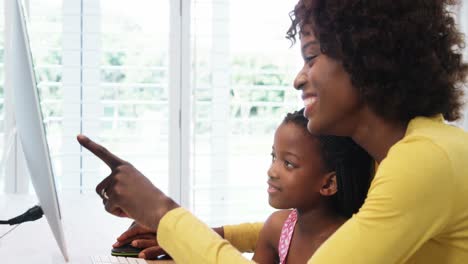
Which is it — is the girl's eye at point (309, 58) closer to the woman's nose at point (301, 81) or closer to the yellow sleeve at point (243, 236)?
the woman's nose at point (301, 81)

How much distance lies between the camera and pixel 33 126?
1.09 metres

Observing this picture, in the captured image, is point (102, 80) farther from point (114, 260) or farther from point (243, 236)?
point (114, 260)

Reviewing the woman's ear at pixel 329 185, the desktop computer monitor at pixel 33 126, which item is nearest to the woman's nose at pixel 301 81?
the woman's ear at pixel 329 185

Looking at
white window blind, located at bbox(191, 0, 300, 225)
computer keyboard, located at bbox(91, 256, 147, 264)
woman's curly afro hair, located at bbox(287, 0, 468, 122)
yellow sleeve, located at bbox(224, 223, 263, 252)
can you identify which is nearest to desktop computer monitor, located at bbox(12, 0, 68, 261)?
computer keyboard, located at bbox(91, 256, 147, 264)

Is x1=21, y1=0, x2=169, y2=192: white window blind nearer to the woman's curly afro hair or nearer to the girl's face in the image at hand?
the girl's face

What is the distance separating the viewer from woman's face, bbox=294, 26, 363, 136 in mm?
979

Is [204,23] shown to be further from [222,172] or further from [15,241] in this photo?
[15,241]

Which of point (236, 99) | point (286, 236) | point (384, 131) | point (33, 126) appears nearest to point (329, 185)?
point (286, 236)

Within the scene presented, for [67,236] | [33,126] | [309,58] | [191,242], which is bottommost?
[67,236]

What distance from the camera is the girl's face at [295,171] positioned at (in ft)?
4.25

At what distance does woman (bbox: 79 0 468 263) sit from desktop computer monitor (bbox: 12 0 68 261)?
0.39 feet

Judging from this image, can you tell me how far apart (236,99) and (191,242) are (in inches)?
92.9

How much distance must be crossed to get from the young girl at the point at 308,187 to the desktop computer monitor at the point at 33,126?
1.49ft

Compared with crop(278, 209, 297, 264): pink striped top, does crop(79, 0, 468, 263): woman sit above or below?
above
